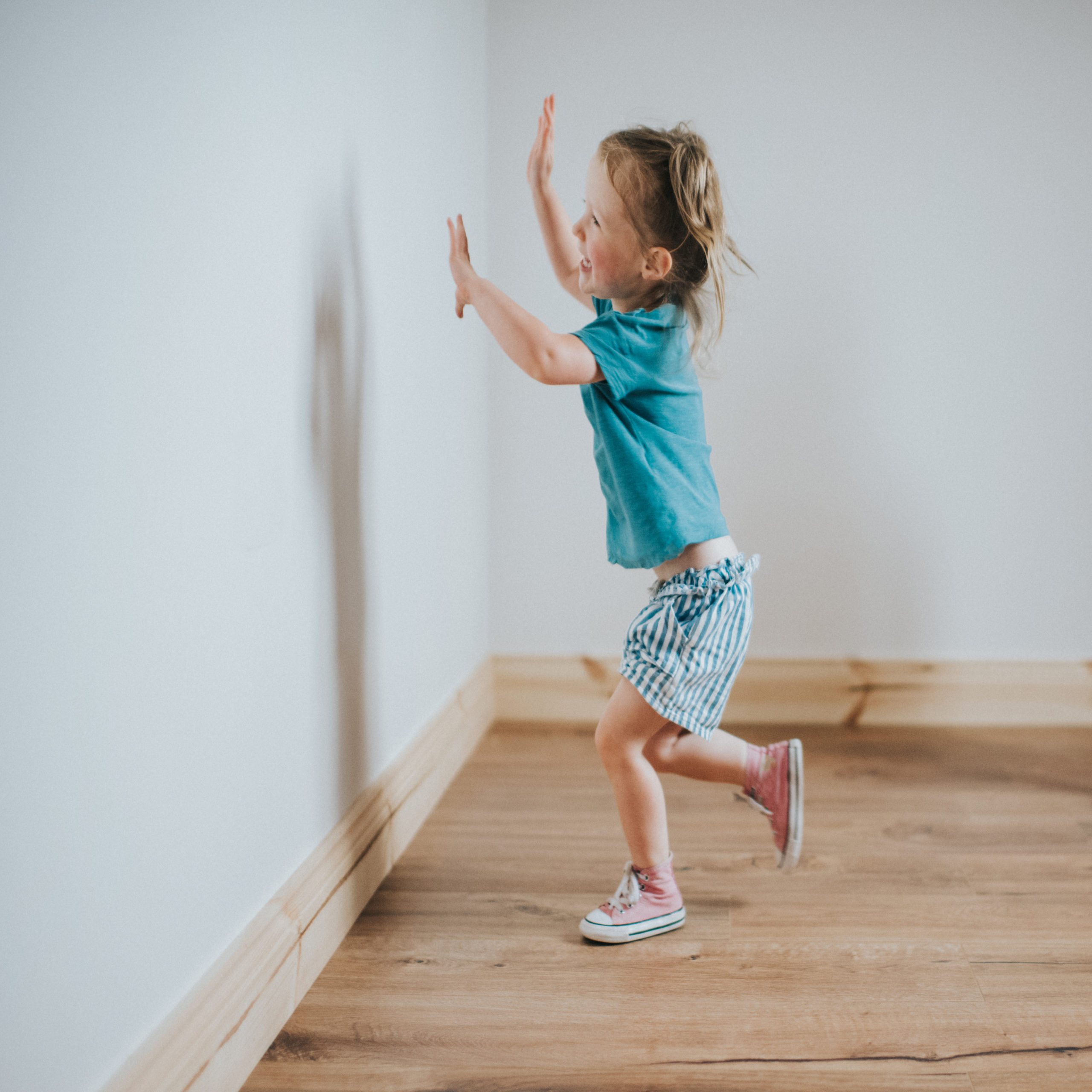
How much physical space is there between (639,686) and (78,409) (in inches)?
26.7

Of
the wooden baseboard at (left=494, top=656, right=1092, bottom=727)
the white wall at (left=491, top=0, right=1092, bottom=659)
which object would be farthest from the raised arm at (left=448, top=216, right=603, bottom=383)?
the wooden baseboard at (left=494, top=656, right=1092, bottom=727)

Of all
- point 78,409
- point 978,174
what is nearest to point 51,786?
point 78,409

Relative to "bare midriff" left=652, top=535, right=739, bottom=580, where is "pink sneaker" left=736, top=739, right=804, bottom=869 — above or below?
below

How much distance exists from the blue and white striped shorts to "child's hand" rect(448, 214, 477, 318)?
0.40 m

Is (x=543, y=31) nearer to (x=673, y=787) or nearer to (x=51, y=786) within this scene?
(x=673, y=787)

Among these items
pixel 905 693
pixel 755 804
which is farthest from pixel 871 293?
pixel 755 804

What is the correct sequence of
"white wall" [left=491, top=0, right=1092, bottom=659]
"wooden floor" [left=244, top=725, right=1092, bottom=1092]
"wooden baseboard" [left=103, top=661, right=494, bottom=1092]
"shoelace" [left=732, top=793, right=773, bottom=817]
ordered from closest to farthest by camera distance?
"wooden baseboard" [left=103, top=661, right=494, bottom=1092] → "wooden floor" [left=244, top=725, right=1092, bottom=1092] → "shoelace" [left=732, top=793, right=773, bottom=817] → "white wall" [left=491, top=0, right=1092, bottom=659]

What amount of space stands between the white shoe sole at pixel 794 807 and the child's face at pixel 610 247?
1.85ft

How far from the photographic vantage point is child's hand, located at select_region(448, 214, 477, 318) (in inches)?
44.3

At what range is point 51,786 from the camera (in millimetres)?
621

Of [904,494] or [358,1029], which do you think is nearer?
[358,1029]

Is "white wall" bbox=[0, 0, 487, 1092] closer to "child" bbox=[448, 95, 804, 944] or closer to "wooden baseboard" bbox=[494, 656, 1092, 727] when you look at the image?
"child" bbox=[448, 95, 804, 944]

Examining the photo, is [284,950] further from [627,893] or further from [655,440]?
[655,440]

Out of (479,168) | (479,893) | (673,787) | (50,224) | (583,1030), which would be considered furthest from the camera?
(479,168)
